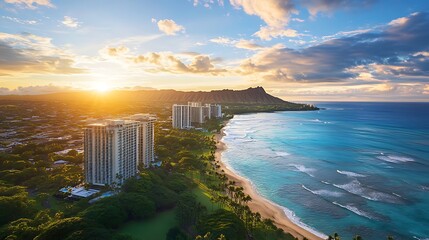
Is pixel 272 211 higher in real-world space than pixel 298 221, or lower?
higher

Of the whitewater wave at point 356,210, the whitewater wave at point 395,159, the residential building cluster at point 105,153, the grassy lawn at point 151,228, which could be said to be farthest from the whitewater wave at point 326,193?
the residential building cluster at point 105,153

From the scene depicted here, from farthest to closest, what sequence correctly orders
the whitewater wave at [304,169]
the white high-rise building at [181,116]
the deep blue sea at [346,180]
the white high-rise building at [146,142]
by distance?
1. the white high-rise building at [181,116]
2. the whitewater wave at [304,169]
3. the white high-rise building at [146,142]
4. the deep blue sea at [346,180]

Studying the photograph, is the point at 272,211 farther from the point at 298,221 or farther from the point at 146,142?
the point at 146,142

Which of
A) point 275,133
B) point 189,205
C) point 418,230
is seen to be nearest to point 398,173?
point 418,230

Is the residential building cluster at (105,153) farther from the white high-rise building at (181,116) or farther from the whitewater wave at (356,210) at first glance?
the white high-rise building at (181,116)

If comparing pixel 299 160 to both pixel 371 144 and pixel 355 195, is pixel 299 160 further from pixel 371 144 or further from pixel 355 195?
pixel 371 144

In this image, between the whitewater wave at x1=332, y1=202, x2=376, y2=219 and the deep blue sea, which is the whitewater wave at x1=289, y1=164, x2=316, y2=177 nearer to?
the deep blue sea

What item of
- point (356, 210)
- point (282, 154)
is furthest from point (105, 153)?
point (282, 154)
